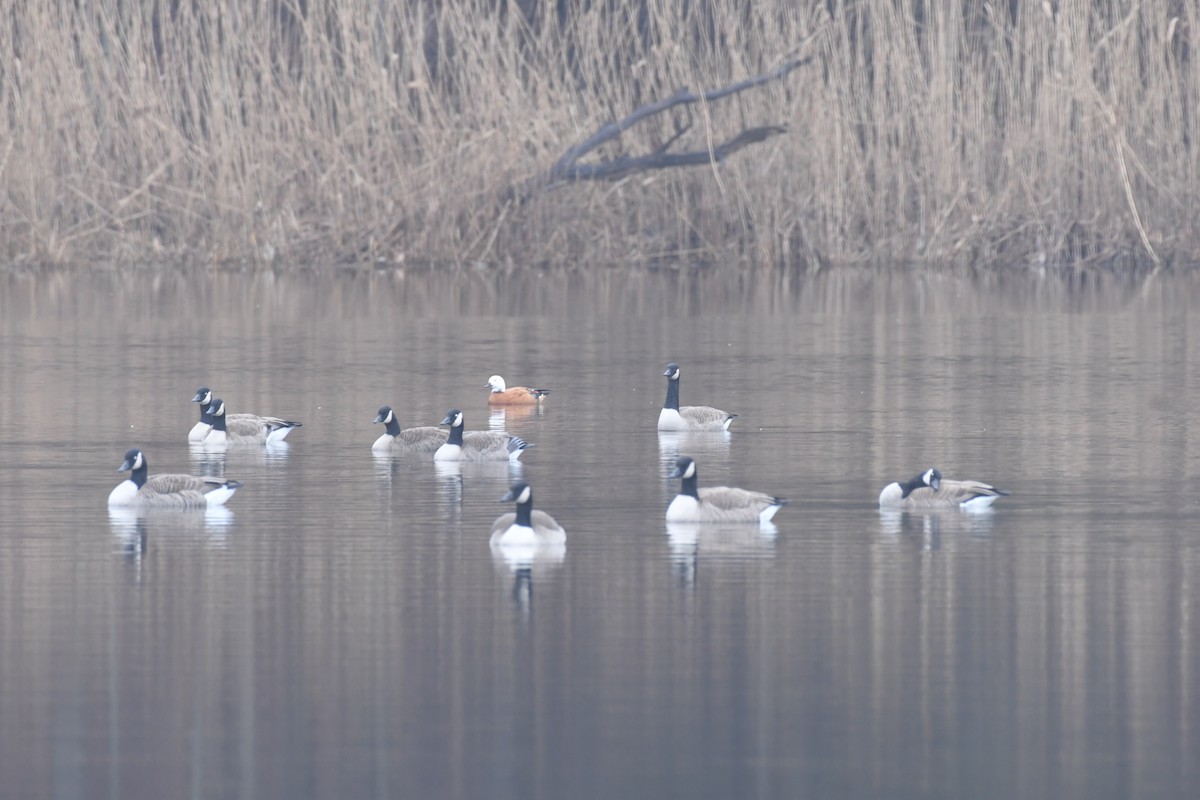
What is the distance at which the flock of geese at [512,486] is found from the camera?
888 cm

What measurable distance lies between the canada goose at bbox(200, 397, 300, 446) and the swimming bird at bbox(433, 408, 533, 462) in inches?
41.7

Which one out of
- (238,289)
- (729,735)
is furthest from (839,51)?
(729,735)

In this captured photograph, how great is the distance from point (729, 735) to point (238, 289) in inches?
688

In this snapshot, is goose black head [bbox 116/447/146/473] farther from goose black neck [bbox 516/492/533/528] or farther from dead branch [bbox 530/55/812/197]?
dead branch [bbox 530/55/812/197]

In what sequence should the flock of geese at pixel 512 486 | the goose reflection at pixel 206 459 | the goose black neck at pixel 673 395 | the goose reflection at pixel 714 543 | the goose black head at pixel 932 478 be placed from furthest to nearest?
the goose black neck at pixel 673 395, the goose reflection at pixel 206 459, the goose black head at pixel 932 478, the flock of geese at pixel 512 486, the goose reflection at pixel 714 543

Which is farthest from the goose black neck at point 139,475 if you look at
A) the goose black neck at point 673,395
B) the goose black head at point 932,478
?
the goose black neck at point 673,395

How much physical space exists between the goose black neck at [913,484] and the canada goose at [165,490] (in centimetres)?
292

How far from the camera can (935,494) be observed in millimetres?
9766

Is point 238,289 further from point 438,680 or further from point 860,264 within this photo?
point 438,680

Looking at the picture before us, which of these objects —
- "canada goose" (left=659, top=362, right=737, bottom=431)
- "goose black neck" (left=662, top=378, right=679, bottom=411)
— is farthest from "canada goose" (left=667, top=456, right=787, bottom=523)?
"goose black neck" (left=662, top=378, right=679, bottom=411)

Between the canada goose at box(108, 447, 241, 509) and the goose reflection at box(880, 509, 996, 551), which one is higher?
the canada goose at box(108, 447, 241, 509)

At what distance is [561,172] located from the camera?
24.2 metres

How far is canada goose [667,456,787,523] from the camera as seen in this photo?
9.34 meters

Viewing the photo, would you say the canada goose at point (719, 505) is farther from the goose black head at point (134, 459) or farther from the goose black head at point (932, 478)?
the goose black head at point (134, 459)
